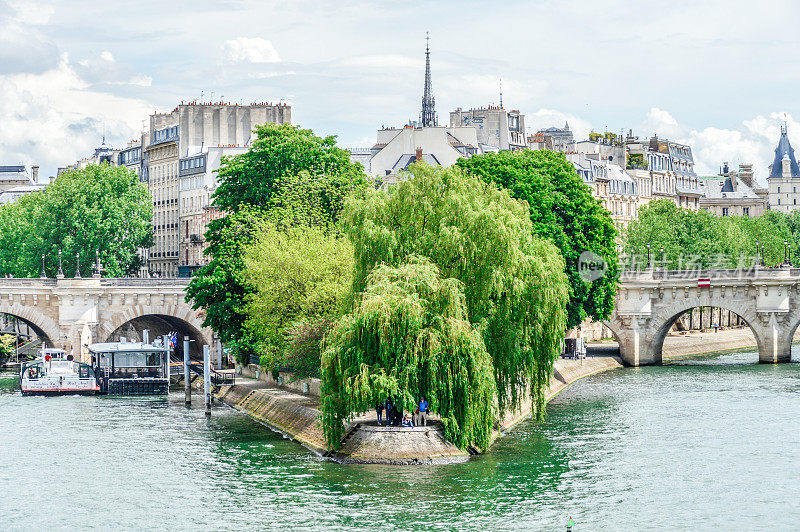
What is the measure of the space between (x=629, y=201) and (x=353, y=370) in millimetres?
102026

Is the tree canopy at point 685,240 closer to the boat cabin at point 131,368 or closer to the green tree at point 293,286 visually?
the boat cabin at point 131,368

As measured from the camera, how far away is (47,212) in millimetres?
103688

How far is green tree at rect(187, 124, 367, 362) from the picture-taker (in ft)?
228

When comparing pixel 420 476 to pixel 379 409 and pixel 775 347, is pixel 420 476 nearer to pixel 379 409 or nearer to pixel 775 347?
pixel 379 409

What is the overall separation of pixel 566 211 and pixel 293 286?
23.3 meters

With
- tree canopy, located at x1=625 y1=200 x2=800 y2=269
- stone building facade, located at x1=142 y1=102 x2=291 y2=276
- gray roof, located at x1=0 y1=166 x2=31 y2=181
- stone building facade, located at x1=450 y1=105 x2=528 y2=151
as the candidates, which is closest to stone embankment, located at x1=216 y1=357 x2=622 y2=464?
tree canopy, located at x1=625 y1=200 x2=800 y2=269

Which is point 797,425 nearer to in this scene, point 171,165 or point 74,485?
point 74,485

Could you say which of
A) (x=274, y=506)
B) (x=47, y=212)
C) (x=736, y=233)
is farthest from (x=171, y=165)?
(x=274, y=506)

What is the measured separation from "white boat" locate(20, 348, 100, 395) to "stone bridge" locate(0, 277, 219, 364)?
6.52 meters

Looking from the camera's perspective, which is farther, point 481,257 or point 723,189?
point 723,189

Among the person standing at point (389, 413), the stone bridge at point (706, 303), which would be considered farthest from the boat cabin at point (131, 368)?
the person standing at point (389, 413)

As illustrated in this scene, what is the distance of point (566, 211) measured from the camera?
263ft

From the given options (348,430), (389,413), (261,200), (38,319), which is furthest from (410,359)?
(38,319)

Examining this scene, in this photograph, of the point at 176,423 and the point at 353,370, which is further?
the point at 176,423
